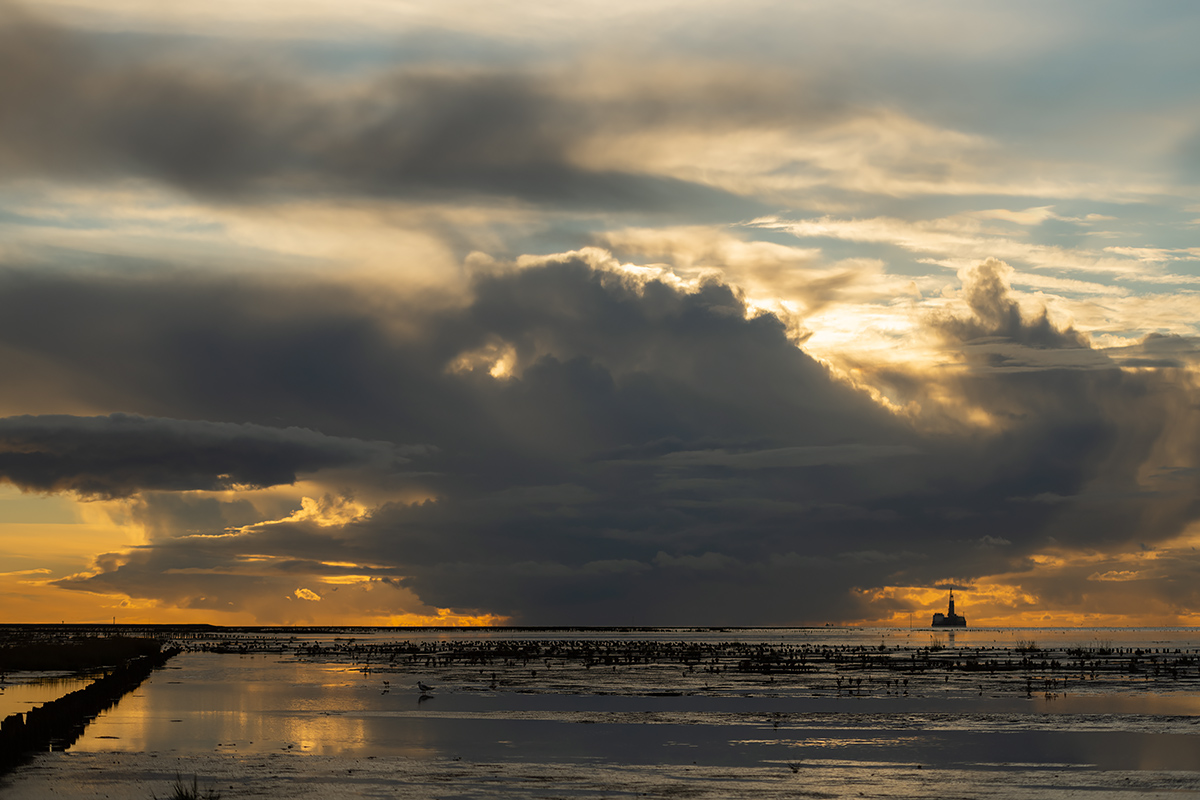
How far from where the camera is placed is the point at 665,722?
176 feet

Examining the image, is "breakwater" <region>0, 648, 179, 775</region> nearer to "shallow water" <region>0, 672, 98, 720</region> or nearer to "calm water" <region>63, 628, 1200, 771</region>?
"calm water" <region>63, 628, 1200, 771</region>

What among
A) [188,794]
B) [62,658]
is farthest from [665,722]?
[62,658]

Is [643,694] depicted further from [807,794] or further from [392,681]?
[807,794]

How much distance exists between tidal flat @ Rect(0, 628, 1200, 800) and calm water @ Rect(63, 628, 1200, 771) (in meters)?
0.19

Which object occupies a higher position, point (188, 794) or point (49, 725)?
point (188, 794)

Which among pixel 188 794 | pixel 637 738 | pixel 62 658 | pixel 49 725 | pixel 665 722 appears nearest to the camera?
pixel 188 794

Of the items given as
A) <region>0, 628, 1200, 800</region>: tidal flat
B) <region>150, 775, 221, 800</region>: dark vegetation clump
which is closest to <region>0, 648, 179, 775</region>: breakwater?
<region>0, 628, 1200, 800</region>: tidal flat

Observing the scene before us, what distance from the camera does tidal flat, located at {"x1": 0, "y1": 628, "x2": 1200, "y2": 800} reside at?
3441 cm

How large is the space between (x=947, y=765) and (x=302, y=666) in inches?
3388

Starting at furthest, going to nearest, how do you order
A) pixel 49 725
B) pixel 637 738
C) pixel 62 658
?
pixel 62 658 → pixel 637 738 → pixel 49 725

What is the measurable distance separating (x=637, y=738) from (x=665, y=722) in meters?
6.94

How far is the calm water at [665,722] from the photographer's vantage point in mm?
41938

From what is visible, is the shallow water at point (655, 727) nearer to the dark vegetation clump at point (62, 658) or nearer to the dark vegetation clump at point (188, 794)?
the dark vegetation clump at point (188, 794)

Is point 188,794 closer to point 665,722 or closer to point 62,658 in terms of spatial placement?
point 665,722
